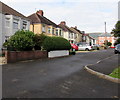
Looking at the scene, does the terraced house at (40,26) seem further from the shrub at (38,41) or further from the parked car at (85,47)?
the shrub at (38,41)

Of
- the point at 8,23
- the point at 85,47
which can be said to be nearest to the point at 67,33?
the point at 85,47

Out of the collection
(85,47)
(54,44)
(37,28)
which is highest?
(37,28)

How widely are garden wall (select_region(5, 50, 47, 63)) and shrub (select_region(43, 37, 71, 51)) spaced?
0.85 meters

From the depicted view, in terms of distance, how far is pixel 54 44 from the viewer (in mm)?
15453

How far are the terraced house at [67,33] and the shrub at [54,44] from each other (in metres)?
23.2

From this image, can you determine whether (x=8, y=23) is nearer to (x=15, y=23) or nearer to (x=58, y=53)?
(x=15, y=23)

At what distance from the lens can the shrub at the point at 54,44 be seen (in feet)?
48.0

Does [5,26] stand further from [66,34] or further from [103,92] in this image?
[66,34]

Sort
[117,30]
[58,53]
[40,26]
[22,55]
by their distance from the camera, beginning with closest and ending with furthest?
[22,55] < [58,53] < [40,26] < [117,30]

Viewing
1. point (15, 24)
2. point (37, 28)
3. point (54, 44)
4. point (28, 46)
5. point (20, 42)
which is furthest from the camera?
point (37, 28)

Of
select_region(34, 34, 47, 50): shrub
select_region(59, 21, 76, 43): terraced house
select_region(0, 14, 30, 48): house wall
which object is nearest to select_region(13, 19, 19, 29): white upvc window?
select_region(0, 14, 30, 48): house wall

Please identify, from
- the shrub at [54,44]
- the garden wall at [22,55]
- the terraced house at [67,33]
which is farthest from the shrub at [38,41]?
the terraced house at [67,33]

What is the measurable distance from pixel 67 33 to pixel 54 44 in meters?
26.5

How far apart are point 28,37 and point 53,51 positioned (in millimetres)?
4142
